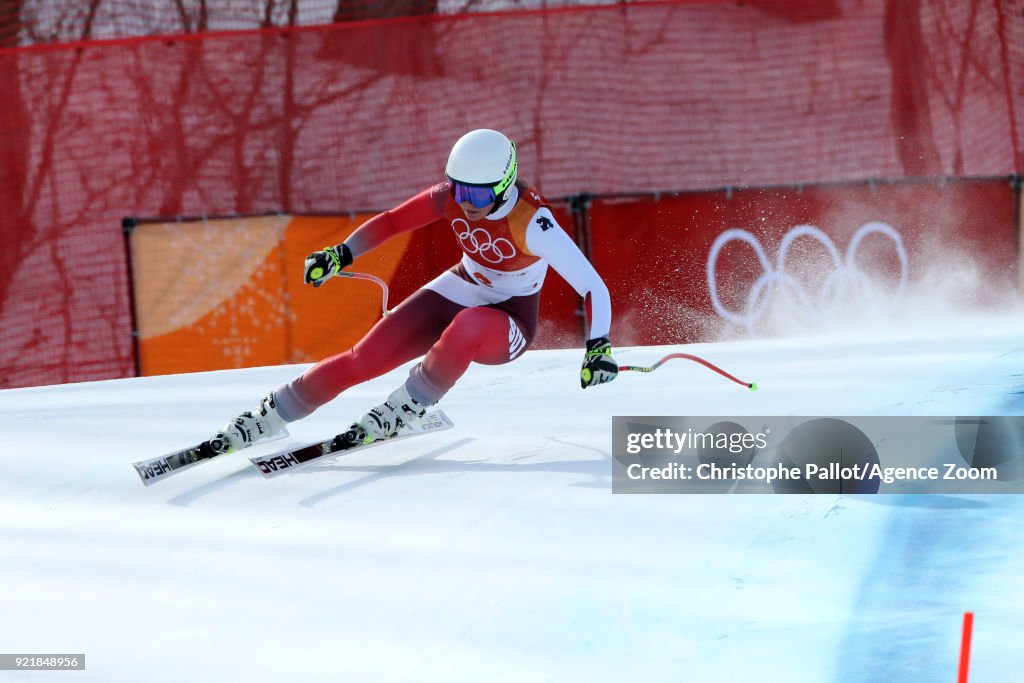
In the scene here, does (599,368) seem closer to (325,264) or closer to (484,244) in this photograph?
(484,244)

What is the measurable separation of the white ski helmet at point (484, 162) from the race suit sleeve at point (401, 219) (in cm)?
37

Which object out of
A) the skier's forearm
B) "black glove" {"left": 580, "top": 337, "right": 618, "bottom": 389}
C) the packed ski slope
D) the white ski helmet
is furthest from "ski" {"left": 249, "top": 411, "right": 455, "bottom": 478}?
the white ski helmet

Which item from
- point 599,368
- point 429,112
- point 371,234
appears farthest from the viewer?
point 429,112

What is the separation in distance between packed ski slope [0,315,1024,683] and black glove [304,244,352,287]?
0.72 m

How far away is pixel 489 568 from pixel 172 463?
5.39ft

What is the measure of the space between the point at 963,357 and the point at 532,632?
3844 millimetres

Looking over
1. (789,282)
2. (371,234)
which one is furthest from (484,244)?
(789,282)

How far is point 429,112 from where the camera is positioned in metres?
10.4

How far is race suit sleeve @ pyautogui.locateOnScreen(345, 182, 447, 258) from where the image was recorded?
4340 millimetres

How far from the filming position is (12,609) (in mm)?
2781

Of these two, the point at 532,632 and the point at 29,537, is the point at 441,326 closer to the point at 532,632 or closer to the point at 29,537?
the point at 29,537

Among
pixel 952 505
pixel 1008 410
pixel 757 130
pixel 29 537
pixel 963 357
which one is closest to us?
pixel 952 505

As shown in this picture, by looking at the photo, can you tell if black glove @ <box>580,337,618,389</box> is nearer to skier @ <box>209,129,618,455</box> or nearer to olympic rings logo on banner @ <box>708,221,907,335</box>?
skier @ <box>209,129,618,455</box>

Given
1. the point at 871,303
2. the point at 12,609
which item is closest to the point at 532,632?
the point at 12,609
